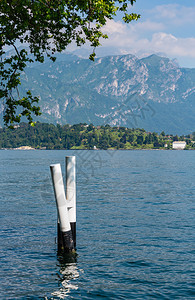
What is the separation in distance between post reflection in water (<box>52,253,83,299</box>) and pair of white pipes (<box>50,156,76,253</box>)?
714 millimetres

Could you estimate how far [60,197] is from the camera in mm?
18516

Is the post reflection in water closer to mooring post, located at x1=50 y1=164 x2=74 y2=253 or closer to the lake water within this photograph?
the lake water

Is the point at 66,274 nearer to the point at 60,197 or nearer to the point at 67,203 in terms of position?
the point at 67,203

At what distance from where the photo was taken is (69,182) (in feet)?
64.2

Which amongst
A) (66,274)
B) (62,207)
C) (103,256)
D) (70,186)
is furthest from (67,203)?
(103,256)

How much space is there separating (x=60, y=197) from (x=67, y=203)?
0.94 m

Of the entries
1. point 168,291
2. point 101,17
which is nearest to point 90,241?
point 168,291

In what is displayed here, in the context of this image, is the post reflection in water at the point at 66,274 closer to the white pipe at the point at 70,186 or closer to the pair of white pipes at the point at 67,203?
the pair of white pipes at the point at 67,203

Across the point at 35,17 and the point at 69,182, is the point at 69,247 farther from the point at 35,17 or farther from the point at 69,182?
the point at 35,17

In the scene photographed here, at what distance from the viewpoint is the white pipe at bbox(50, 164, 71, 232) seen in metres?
18.1

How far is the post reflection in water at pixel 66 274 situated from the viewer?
1670 centimetres

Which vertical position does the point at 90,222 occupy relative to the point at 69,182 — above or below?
below

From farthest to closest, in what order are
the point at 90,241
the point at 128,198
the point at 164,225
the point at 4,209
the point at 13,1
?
the point at 128,198 < the point at 4,209 < the point at 164,225 < the point at 90,241 < the point at 13,1

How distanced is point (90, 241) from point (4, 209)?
56.0 ft
